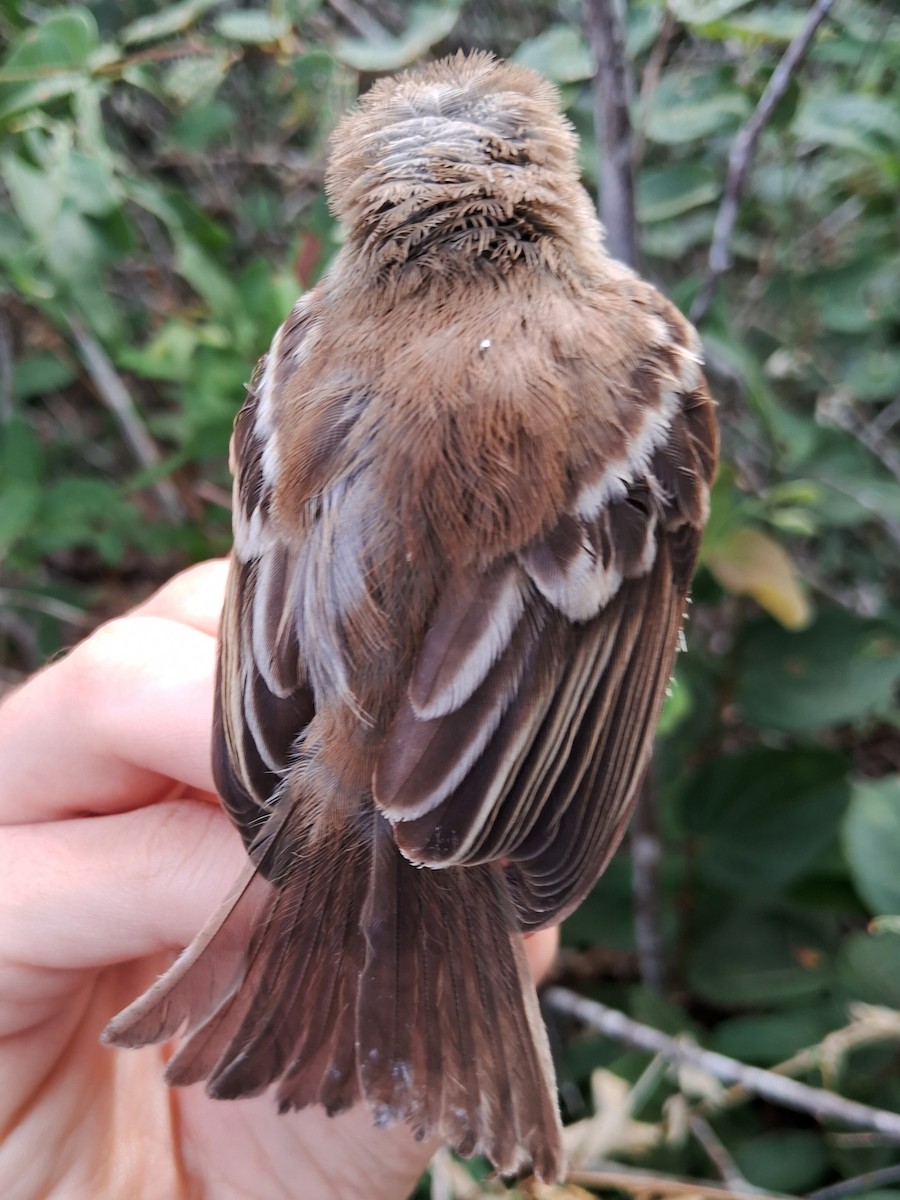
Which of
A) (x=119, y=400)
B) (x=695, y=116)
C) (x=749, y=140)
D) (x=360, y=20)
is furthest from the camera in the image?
(x=119, y=400)

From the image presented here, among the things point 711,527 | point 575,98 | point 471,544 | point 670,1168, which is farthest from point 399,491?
point 670,1168

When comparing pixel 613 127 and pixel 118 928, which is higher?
pixel 613 127

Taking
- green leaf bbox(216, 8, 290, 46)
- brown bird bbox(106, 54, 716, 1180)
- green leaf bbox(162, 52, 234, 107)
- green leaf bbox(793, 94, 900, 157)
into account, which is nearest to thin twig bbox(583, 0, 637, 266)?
brown bird bbox(106, 54, 716, 1180)

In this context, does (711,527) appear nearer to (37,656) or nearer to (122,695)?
(122,695)

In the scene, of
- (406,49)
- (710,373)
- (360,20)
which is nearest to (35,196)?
(406,49)

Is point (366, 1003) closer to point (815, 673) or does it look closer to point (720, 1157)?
point (720, 1157)

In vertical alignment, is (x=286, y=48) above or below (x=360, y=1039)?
above
